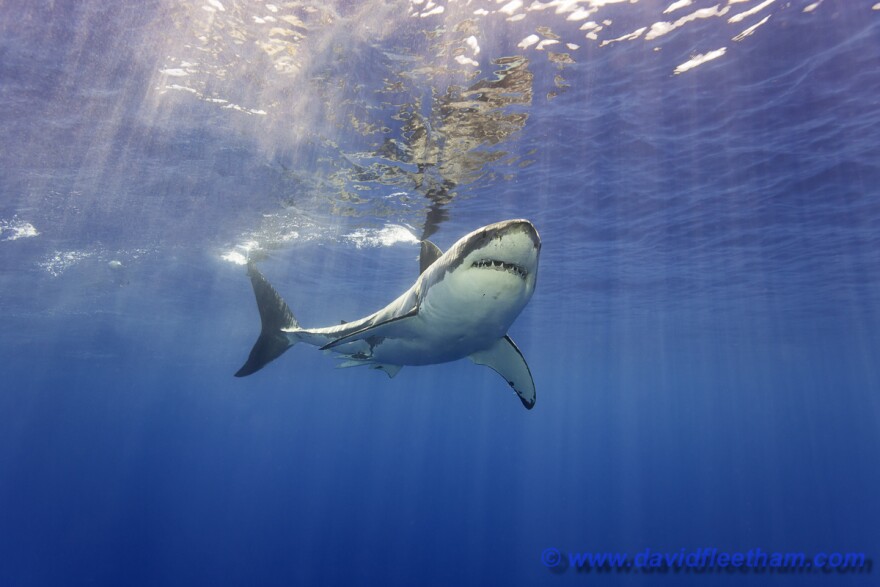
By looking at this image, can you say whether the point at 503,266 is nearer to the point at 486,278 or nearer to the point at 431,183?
the point at 486,278

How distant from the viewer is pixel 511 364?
6441mm

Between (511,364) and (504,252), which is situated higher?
(504,252)

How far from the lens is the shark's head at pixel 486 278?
11.5 ft

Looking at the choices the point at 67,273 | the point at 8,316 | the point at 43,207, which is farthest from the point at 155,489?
the point at 43,207

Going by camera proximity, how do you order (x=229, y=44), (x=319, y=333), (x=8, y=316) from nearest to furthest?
(x=319, y=333), (x=229, y=44), (x=8, y=316)

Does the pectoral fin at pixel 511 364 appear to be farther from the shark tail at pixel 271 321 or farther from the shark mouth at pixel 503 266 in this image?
the shark tail at pixel 271 321

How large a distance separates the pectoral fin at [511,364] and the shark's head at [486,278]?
1.07 m

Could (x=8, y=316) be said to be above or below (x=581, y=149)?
below

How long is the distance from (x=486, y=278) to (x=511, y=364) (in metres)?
2.86

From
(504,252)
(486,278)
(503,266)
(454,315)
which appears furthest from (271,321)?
(504,252)

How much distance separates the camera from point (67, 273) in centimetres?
2317

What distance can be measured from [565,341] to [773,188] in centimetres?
2837

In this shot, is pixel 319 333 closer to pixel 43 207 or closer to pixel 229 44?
pixel 229 44

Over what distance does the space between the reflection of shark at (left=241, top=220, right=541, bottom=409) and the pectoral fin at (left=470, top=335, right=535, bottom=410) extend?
0.05ft
